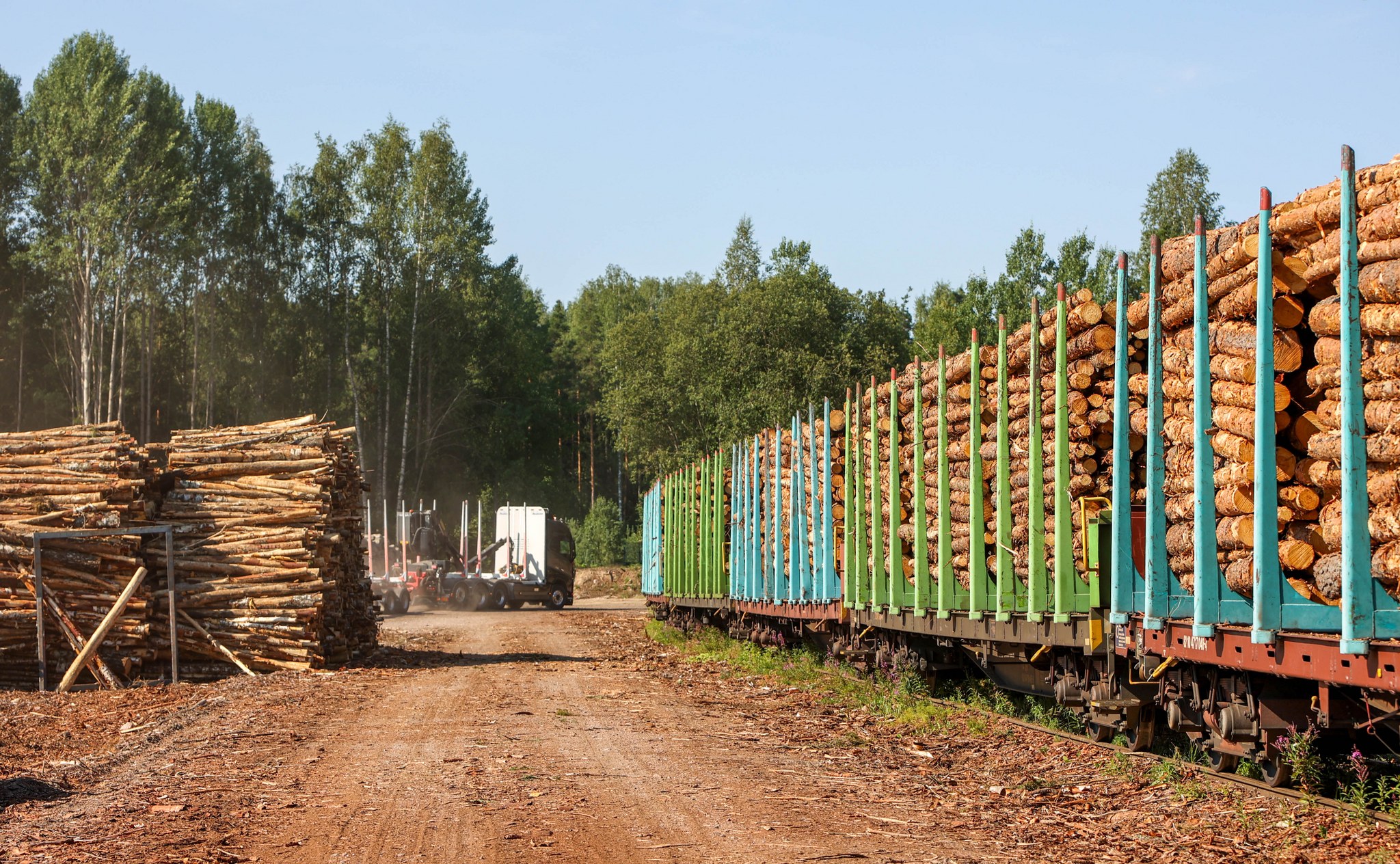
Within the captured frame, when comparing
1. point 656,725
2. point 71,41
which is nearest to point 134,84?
point 71,41

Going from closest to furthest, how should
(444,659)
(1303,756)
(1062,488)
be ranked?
1. (1303,756)
2. (1062,488)
3. (444,659)

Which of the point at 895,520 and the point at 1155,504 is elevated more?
the point at 1155,504

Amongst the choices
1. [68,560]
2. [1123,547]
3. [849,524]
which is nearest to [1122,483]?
[1123,547]

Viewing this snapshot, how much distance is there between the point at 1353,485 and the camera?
224 inches

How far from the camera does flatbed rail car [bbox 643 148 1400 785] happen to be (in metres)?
6.00

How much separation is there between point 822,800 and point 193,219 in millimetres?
44565

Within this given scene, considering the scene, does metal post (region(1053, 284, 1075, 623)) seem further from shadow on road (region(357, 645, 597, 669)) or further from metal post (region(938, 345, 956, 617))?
shadow on road (region(357, 645, 597, 669))

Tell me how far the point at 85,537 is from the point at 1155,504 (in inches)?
519

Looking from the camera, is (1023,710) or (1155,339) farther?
(1023,710)

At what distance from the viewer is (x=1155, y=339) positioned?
25.7 feet

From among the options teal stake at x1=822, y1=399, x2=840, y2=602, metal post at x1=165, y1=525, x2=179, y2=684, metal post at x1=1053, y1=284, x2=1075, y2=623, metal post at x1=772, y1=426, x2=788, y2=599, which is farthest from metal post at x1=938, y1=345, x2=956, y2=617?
metal post at x1=165, y1=525, x2=179, y2=684

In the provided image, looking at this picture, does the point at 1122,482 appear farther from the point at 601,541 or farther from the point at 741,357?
the point at 601,541

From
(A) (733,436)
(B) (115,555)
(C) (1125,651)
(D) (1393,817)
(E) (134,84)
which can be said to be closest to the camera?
(D) (1393,817)

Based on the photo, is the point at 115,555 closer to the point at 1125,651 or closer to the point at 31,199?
the point at 1125,651
